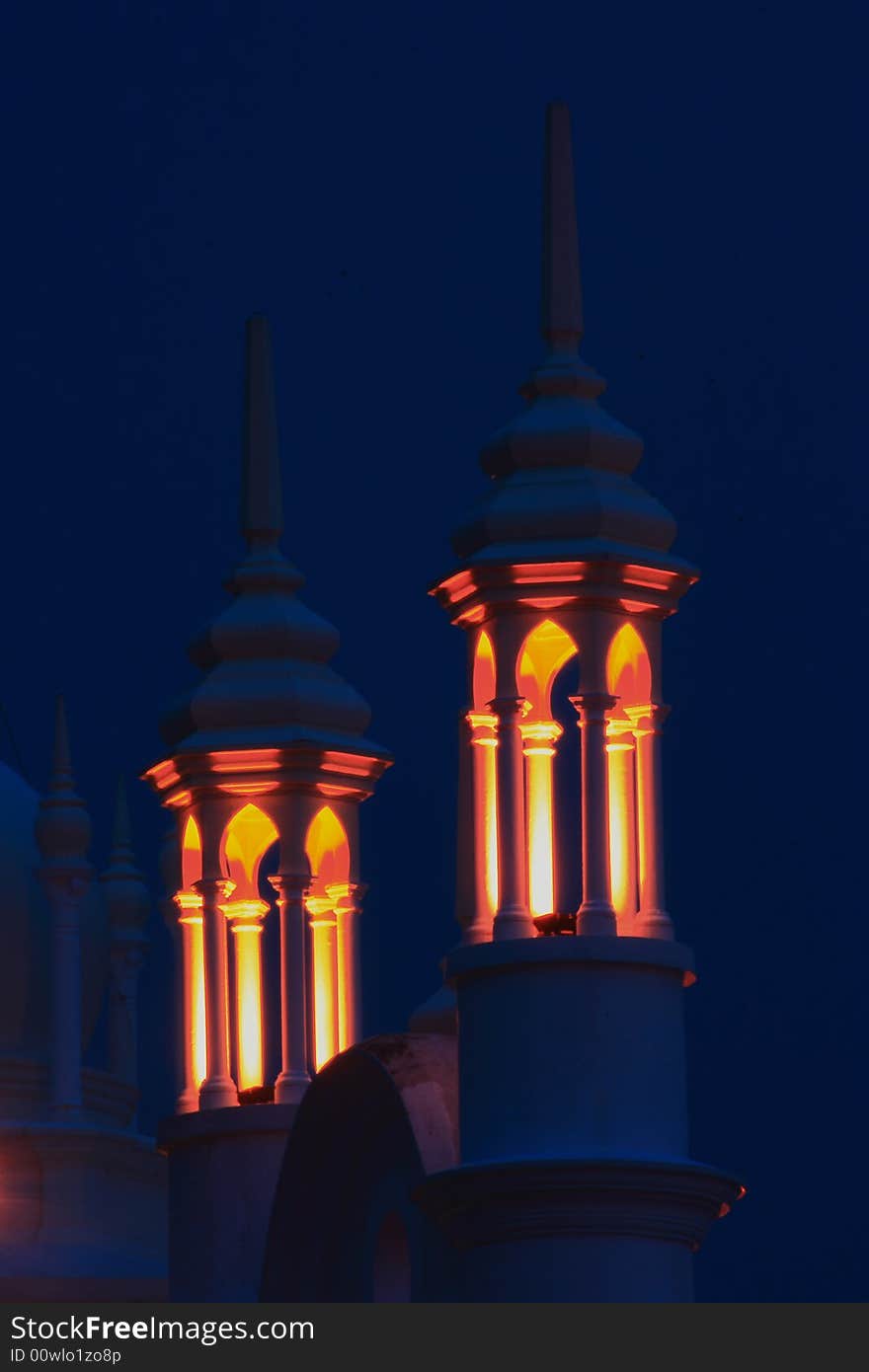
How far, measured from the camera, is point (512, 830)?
22.8m

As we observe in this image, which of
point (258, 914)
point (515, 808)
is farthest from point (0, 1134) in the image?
point (515, 808)

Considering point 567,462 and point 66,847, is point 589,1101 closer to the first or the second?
point 567,462

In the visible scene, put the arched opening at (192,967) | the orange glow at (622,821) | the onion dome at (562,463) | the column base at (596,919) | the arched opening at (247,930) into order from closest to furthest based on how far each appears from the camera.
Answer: the column base at (596,919) < the orange glow at (622,821) < the onion dome at (562,463) < the arched opening at (192,967) < the arched opening at (247,930)

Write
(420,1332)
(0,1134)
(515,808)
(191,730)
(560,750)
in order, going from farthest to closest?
(560,750), (0,1134), (191,730), (515,808), (420,1332)

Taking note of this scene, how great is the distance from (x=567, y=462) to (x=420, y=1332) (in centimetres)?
497

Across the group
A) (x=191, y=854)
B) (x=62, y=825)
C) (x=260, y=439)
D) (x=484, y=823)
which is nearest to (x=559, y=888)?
(x=484, y=823)

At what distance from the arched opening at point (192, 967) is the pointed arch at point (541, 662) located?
4.68m

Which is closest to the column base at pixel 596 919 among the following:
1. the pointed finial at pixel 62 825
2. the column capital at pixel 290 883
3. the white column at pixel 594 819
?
the white column at pixel 594 819

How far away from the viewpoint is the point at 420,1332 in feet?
69.0

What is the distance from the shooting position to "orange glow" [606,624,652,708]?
23125 mm

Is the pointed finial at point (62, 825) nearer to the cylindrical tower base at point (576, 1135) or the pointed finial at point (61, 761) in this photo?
the pointed finial at point (61, 761)

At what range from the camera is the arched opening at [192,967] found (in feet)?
91.0

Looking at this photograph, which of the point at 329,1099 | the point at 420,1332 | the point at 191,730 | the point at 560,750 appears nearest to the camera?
the point at 420,1332

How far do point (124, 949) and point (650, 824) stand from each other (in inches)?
548
